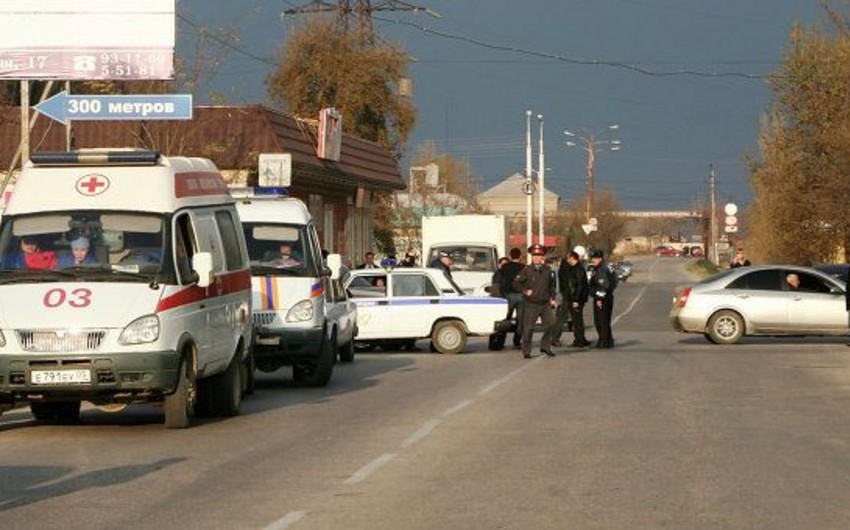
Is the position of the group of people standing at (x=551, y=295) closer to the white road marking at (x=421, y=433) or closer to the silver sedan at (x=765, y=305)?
the silver sedan at (x=765, y=305)

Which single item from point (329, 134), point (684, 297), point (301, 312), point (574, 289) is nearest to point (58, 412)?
point (301, 312)

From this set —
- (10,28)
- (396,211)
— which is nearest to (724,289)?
(10,28)

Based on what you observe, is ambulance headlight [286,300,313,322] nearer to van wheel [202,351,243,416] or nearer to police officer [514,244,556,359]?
van wheel [202,351,243,416]

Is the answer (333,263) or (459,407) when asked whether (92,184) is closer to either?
(459,407)

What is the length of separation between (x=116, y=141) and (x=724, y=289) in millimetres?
16362

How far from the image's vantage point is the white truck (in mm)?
40281

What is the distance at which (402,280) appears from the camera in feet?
98.4

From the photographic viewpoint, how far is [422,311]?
2973 cm

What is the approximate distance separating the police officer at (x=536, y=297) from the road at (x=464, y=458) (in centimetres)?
451

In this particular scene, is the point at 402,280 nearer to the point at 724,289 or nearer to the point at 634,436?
the point at 724,289

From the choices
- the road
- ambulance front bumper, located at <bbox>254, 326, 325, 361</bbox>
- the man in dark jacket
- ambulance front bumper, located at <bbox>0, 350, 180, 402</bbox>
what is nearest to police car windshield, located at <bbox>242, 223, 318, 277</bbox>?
ambulance front bumper, located at <bbox>254, 326, 325, 361</bbox>

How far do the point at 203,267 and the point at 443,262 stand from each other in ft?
65.9

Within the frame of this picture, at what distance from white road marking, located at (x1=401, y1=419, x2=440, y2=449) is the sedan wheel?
1634 cm

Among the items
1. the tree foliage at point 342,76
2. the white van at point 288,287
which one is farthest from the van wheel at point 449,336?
the tree foliage at point 342,76
